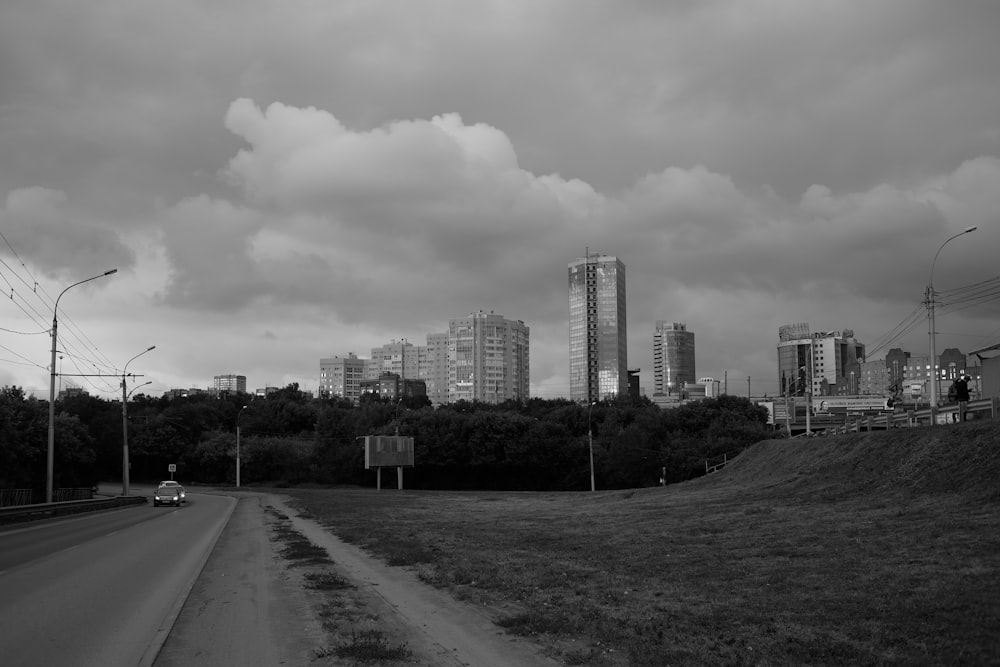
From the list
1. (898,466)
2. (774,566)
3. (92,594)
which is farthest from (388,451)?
(774,566)

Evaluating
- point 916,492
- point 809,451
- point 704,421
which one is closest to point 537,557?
point 916,492

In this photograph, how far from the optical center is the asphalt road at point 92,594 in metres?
9.34

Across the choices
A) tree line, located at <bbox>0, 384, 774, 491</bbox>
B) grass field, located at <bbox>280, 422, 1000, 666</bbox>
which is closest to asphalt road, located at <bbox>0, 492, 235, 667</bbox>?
grass field, located at <bbox>280, 422, 1000, 666</bbox>

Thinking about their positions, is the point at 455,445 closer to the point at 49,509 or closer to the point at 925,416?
the point at 49,509

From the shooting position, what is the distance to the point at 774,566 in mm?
13359

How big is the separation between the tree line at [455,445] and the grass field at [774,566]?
185 feet

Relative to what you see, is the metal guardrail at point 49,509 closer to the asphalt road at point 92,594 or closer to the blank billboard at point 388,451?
the asphalt road at point 92,594

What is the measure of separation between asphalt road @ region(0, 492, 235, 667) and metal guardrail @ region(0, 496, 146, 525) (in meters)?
9.96

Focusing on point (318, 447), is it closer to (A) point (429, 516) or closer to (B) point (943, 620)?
(A) point (429, 516)

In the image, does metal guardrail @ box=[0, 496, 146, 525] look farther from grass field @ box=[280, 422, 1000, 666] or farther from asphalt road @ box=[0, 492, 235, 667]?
grass field @ box=[280, 422, 1000, 666]

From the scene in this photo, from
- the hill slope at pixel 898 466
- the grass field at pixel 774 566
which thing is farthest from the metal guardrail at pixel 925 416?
the grass field at pixel 774 566

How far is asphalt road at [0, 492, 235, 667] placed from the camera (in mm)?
9344

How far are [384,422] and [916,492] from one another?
344 ft

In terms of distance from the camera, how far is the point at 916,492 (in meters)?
21.8
